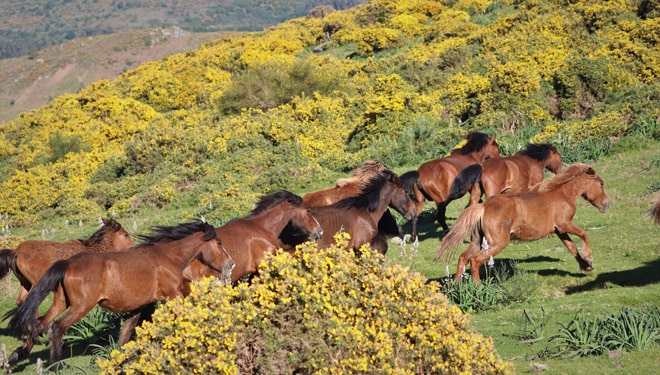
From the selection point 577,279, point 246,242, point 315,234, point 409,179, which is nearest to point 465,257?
point 577,279

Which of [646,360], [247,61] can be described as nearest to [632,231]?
[646,360]

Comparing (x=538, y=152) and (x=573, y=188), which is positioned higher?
(x=573, y=188)

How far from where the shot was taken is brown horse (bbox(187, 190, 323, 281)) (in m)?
10.5

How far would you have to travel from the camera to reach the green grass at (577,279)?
7970 mm

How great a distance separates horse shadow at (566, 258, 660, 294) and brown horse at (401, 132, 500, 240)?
11.3 ft

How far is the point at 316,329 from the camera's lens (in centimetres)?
611

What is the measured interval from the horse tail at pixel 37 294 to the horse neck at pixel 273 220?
9.76 feet

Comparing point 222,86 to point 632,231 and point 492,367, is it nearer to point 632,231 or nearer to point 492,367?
point 632,231

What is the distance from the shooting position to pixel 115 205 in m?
25.6

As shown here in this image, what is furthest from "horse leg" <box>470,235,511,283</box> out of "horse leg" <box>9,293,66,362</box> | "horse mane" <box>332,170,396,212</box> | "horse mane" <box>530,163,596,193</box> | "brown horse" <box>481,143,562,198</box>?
"horse leg" <box>9,293,66,362</box>

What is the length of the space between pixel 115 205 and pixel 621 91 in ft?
60.1

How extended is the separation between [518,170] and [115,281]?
881 centimetres

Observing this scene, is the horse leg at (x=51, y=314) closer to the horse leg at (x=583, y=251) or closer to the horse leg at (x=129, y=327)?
the horse leg at (x=129, y=327)

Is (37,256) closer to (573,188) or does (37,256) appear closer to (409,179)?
(409,179)
